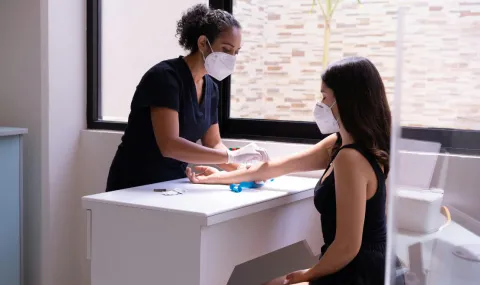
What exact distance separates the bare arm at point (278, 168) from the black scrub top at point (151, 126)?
16 cm

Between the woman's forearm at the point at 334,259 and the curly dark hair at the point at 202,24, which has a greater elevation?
the curly dark hair at the point at 202,24

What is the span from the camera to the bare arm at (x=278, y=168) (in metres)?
1.92

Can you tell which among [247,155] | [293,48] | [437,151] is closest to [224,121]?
[293,48]

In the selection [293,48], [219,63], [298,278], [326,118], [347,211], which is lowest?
[298,278]

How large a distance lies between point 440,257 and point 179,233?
77 cm

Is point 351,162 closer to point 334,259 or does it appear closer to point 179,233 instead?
point 334,259

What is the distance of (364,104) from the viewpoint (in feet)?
5.04

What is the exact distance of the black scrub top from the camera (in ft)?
6.23

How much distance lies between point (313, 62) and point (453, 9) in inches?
61.2

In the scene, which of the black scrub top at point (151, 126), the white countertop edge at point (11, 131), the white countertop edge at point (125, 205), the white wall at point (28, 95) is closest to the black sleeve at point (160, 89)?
the black scrub top at point (151, 126)

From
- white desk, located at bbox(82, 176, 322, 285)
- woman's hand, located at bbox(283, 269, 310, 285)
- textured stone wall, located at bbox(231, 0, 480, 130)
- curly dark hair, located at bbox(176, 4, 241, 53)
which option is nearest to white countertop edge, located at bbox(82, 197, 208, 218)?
white desk, located at bbox(82, 176, 322, 285)

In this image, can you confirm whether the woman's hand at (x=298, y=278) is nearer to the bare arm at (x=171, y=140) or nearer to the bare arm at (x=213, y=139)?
the bare arm at (x=171, y=140)

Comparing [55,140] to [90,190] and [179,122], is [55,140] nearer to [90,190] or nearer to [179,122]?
[90,190]

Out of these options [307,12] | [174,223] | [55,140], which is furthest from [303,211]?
[55,140]
